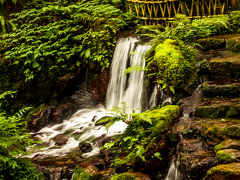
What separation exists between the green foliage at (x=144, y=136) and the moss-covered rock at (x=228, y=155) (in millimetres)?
1145

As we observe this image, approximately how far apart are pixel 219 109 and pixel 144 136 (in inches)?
59.6

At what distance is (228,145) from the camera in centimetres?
334

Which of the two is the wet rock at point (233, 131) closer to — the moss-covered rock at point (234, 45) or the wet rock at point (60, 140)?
the moss-covered rock at point (234, 45)

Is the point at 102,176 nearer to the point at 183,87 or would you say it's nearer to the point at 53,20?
the point at 183,87

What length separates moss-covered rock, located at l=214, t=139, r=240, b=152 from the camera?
327cm

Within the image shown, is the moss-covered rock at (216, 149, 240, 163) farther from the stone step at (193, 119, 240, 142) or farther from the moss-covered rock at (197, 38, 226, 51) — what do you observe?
the moss-covered rock at (197, 38, 226, 51)

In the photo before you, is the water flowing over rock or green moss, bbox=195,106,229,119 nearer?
green moss, bbox=195,106,229,119

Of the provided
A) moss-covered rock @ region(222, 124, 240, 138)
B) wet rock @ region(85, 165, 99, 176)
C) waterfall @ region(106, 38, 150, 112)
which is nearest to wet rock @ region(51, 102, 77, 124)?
waterfall @ region(106, 38, 150, 112)

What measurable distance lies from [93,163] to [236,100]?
3394mm

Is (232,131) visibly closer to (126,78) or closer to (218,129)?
(218,129)

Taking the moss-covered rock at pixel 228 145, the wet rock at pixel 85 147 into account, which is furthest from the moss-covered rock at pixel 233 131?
the wet rock at pixel 85 147

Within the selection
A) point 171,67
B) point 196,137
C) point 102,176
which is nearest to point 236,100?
point 196,137

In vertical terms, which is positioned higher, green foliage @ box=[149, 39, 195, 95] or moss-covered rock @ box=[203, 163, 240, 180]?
green foliage @ box=[149, 39, 195, 95]

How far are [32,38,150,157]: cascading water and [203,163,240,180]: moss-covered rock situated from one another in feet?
11.9
